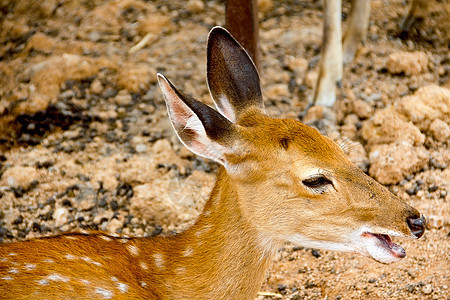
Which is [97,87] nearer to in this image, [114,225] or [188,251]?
[114,225]

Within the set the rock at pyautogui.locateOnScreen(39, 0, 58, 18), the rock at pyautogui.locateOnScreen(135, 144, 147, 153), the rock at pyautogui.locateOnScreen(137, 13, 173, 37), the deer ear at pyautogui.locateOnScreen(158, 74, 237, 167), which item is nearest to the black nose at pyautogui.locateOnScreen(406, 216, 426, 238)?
the deer ear at pyautogui.locateOnScreen(158, 74, 237, 167)

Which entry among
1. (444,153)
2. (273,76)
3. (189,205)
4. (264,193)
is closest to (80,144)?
(189,205)

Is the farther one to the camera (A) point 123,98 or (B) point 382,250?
(A) point 123,98

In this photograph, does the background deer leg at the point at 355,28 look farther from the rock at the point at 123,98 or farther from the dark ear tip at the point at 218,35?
the dark ear tip at the point at 218,35

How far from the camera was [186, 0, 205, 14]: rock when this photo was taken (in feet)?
21.9

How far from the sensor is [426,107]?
5.11 meters

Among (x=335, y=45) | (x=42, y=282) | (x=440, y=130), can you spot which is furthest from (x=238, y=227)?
(x=335, y=45)

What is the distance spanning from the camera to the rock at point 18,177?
488 centimetres

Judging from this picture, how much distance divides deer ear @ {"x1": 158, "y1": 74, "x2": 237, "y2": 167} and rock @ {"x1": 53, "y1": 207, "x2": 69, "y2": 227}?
1.84 metres

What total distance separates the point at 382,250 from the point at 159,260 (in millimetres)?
1169

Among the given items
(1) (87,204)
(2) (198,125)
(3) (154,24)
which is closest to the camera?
(2) (198,125)

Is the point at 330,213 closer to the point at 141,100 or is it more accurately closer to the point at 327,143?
the point at 327,143

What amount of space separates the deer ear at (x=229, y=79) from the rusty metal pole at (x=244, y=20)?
1.07 meters

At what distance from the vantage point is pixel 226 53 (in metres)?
3.67
